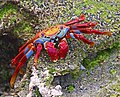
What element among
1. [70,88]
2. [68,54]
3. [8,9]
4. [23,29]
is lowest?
[70,88]

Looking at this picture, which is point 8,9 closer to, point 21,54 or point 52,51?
point 21,54

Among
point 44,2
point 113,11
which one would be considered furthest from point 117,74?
point 44,2

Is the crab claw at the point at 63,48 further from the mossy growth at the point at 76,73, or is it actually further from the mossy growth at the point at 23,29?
the mossy growth at the point at 23,29

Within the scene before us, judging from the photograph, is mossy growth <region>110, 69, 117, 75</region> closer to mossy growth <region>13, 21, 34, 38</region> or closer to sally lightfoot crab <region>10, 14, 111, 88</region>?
sally lightfoot crab <region>10, 14, 111, 88</region>

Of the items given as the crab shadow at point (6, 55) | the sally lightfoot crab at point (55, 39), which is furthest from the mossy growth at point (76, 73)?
the crab shadow at point (6, 55)

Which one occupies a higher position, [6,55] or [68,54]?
[68,54]

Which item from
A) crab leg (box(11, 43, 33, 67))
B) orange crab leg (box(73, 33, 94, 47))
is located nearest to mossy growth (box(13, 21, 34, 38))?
crab leg (box(11, 43, 33, 67))

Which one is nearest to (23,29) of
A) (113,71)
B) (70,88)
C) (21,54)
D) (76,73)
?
(21,54)
